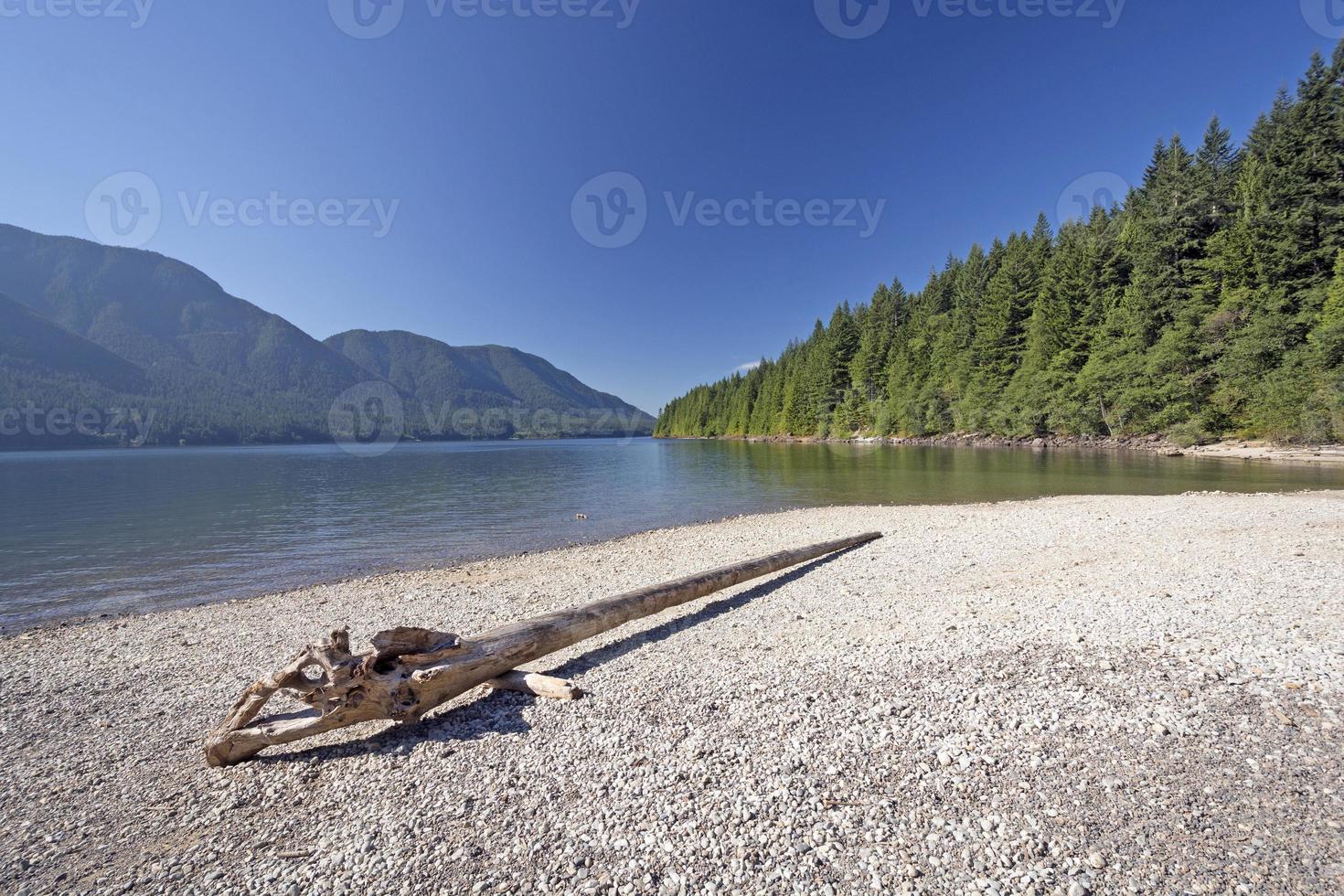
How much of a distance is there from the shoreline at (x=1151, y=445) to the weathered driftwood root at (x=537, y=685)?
4433 cm

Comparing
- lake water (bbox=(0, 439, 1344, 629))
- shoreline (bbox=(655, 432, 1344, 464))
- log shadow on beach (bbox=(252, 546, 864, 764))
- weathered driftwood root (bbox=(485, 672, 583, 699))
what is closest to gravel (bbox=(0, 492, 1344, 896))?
log shadow on beach (bbox=(252, 546, 864, 764))

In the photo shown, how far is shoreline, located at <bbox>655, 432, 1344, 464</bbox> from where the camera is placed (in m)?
30.4

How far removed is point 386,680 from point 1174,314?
203 ft

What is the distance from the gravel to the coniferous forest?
41.0 metres

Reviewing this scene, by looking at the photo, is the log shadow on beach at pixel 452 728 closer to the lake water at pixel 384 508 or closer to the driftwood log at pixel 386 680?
the driftwood log at pixel 386 680

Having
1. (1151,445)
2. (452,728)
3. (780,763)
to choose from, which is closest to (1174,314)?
(1151,445)

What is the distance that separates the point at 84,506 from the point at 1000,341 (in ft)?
276

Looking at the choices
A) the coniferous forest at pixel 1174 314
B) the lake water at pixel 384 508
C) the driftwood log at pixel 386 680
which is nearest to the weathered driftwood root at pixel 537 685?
the driftwood log at pixel 386 680

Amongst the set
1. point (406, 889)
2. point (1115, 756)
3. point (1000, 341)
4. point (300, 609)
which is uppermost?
point (1000, 341)

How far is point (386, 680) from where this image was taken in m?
4.72

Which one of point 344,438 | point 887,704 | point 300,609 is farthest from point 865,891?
point 344,438

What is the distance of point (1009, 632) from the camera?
6.25 meters

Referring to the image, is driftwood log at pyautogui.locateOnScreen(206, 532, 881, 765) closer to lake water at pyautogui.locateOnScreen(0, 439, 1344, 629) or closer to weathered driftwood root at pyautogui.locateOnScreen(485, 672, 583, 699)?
weathered driftwood root at pyautogui.locateOnScreen(485, 672, 583, 699)

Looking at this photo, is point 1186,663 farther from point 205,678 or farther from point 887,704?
point 205,678
